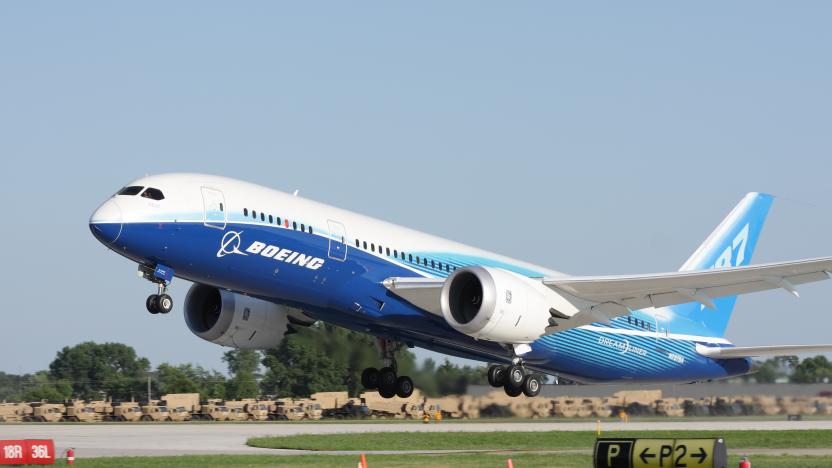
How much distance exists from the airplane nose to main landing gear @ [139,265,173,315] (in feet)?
5.42

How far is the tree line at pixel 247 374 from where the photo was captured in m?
43.7

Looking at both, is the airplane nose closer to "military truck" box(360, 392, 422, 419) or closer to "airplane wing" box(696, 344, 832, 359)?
"airplane wing" box(696, 344, 832, 359)

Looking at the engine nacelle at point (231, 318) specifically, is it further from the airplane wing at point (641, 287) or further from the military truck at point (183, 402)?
the military truck at point (183, 402)

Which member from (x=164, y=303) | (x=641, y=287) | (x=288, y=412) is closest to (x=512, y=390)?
(x=641, y=287)

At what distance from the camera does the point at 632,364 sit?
139 ft

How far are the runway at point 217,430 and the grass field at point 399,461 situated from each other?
2902 millimetres

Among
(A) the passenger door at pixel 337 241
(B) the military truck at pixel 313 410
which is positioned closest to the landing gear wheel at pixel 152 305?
(A) the passenger door at pixel 337 241

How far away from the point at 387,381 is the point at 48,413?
31494 mm

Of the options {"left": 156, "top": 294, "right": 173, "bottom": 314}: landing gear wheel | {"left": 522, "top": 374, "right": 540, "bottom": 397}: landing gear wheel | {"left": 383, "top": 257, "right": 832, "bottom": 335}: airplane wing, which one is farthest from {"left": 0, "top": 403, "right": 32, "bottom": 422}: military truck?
{"left": 156, "top": 294, "right": 173, "bottom": 314}: landing gear wheel

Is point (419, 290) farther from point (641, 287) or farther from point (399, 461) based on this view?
point (641, 287)

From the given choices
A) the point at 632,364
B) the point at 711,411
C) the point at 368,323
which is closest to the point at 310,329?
the point at 368,323

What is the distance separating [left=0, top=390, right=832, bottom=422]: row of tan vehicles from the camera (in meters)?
51.9

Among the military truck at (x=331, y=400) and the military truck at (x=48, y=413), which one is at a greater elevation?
the military truck at (x=331, y=400)

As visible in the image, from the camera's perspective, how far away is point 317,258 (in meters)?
33.8
